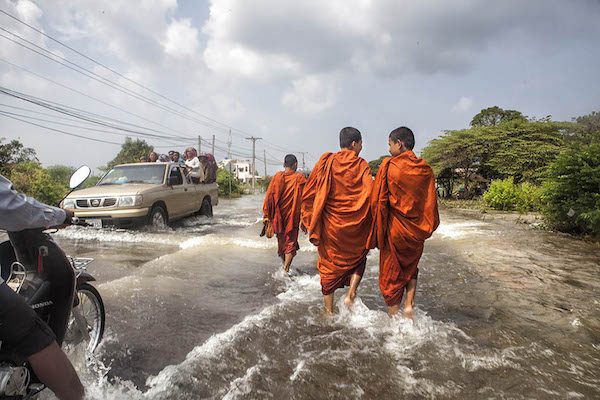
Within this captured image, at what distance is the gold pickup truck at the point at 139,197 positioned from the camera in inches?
320

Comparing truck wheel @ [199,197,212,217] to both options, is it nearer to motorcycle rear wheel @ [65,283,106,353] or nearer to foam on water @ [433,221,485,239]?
foam on water @ [433,221,485,239]

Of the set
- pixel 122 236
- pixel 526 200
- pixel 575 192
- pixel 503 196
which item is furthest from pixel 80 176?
pixel 503 196

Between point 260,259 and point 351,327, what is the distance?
3381mm

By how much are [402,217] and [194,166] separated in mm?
8701

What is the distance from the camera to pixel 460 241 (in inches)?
350

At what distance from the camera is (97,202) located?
822cm

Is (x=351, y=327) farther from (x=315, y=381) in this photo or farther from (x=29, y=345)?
(x=29, y=345)

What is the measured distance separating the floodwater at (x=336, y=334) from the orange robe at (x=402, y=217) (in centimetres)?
45

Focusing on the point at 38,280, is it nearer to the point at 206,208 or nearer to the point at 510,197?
the point at 206,208

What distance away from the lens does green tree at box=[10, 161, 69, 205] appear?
13805 millimetres

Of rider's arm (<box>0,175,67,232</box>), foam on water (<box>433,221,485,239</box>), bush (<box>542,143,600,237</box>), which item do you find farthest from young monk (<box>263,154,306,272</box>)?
bush (<box>542,143,600,237</box>)

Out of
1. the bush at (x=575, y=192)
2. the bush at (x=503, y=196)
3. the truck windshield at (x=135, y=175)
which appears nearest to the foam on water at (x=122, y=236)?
the truck windshield at (x=135, y=175)

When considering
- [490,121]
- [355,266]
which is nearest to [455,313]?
[355,266]

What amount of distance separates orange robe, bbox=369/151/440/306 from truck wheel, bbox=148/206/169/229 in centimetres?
618
